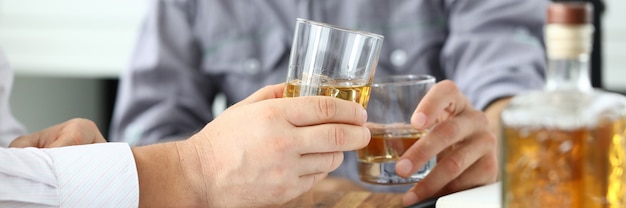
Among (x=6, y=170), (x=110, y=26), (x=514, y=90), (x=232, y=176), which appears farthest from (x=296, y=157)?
(x=110, y=26)

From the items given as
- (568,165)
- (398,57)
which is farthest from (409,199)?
(398,57)

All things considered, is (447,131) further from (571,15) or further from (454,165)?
(571,15)

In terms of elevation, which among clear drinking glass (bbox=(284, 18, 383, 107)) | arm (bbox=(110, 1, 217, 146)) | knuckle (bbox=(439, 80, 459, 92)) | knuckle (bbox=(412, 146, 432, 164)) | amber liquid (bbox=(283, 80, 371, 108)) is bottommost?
arm (bbox=(110, 1, 217, 146))

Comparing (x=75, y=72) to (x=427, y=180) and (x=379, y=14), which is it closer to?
(x=379, y=14)

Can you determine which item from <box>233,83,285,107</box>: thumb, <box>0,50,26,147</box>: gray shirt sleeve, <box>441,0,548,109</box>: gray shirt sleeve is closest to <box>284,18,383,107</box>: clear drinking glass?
<box>233,83,285,107</box>: thumb

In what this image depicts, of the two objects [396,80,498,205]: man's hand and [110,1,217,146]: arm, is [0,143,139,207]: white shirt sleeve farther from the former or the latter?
[110,1,217,146]: arm
